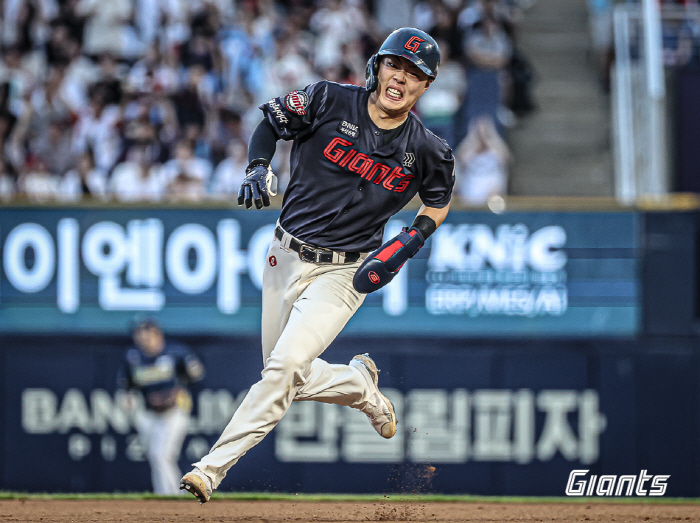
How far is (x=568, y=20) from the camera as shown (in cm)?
1322

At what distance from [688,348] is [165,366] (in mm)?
5199

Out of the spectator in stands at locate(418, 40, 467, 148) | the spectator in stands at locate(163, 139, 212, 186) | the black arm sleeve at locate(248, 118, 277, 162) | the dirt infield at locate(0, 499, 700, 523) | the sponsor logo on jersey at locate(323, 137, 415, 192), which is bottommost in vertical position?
the dirt infield at locate(0, 499, 700, 523)

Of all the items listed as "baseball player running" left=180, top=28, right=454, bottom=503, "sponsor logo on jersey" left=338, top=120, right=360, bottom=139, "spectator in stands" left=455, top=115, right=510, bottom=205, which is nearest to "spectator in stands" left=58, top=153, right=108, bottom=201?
"spectator in stands" left=455, top=115, right=510, bottom=205

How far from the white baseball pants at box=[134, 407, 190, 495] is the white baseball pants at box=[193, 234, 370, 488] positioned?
402 cm

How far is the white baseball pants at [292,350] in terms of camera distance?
18.6 ft

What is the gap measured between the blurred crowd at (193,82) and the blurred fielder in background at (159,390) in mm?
1497

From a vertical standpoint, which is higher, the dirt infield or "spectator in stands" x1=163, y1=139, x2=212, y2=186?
"spectator in stands" x1=163, y1=139, x2=212, y2=186

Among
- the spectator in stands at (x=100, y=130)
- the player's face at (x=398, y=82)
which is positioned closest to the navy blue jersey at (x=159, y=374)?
the spectator in stands at (x=100, y=130)

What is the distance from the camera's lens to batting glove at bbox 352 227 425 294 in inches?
229

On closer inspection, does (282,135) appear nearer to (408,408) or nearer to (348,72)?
(408,408)

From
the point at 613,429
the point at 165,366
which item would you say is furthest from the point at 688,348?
the point at 165,366

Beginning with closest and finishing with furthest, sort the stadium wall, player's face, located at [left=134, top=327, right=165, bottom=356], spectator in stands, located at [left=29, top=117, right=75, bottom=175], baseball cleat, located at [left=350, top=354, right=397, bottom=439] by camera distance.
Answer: baseball cleat, located at [left=350, top=354, right=397, bottom=439]
player's face, located at [left=134, top=327, right=165, bottom=356]
the stadium wall
spectator in stands, located at [left=29, top=117, right=75, bottom=175]

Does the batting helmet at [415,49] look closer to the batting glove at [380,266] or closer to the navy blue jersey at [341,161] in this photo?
the navy blue jersey at [341,161]

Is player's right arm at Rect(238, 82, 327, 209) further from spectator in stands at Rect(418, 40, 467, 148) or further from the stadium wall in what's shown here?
spectator in stands at Rect(418, 40, 467, 148)
